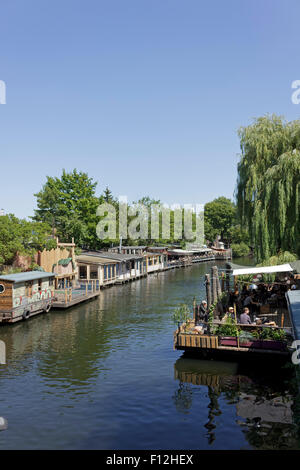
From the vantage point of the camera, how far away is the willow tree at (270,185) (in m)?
24.4

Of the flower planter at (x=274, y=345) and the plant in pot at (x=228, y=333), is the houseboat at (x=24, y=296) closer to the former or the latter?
the plant in pot at (x=228, y=333)

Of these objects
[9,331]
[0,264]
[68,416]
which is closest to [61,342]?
[9,331]

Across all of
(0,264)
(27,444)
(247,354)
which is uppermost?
(0,264)

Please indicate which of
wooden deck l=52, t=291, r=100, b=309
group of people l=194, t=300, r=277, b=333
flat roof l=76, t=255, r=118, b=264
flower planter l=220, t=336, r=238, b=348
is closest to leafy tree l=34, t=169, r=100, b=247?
flat roof l=76, t=255, r=118, b=264

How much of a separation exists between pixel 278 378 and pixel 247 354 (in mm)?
1555

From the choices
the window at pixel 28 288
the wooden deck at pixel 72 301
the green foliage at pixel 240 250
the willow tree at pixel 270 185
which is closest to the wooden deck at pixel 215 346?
the willow tree at pixel 270 185

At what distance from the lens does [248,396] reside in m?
14.7

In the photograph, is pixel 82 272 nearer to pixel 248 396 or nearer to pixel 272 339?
pixel 272 339

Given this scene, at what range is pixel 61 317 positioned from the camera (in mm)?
30031

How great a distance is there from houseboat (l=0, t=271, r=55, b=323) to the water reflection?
1376 cm

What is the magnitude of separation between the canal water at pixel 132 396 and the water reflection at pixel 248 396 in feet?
0.11

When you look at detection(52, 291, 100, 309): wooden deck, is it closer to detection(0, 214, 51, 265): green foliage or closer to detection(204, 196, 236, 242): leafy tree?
detection(0, 214, 51, 265): green foliage

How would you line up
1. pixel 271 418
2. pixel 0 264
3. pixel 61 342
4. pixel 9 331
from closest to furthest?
1. pixel 271 418
2. pixel 61 342
3. pixel 9 331
4. pixel 0 264

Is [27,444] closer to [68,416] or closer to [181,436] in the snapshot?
[68,416]
